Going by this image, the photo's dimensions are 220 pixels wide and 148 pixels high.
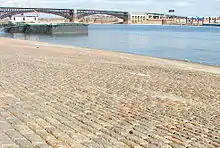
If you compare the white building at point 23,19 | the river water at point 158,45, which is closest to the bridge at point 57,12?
the white building at point 23,19

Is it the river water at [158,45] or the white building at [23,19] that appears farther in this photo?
the white building at [23,19]

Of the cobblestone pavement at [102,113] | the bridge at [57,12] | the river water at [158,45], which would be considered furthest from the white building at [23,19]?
the cobblestone pavement at [102,113]

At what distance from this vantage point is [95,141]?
18.1 feet

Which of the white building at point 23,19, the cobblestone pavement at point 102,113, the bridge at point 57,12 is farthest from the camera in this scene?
the white building at point 23,19

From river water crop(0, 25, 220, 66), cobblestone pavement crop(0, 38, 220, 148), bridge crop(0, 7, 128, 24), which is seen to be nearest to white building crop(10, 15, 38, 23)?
bridge crop(0, 7, 128, 24)

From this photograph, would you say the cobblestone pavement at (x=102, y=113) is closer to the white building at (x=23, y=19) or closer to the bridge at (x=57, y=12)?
the bridge at (x=57, y=12)

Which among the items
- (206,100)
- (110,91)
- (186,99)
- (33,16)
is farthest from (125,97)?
(33,16)

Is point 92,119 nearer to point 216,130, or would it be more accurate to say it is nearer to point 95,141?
point 95,141

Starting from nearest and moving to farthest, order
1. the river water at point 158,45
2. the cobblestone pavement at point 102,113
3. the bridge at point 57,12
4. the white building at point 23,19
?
the cobblestone pavement at point 102,113 < the river water at point 158,45 < the bridge at point 57,12 < the white building at point 23,19

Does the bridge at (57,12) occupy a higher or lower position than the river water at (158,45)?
higher

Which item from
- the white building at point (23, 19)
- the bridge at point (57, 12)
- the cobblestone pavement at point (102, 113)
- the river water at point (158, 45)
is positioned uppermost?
the bridge at point (57, 12)

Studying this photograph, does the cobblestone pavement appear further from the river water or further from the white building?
the white building

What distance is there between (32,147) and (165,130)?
2.57m

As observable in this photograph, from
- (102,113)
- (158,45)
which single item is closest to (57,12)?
(158,45)
